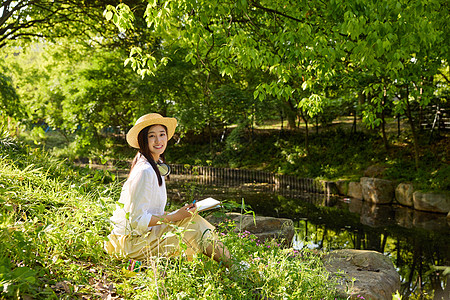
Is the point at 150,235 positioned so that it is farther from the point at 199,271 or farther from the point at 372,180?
the point at 372,180

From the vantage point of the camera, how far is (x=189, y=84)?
16875 mm

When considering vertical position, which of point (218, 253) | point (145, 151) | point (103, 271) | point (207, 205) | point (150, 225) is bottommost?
point (103, 271)

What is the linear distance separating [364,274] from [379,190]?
25.6ft

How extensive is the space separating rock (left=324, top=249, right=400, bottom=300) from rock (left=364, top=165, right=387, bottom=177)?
828 centimetres

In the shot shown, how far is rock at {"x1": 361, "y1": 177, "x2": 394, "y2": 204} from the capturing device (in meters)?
11.8

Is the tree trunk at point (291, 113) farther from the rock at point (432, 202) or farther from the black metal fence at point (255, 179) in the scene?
the rock at point (432, 202)

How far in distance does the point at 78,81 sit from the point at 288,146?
9.62 m

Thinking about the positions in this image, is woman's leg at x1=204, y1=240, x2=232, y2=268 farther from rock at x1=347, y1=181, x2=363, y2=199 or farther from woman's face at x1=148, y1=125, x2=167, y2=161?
rock at x1=347, y1=181, x2=363, y2=199

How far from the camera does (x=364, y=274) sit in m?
4.70

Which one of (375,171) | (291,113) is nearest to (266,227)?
(375,171)

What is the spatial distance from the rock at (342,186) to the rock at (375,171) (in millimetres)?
825

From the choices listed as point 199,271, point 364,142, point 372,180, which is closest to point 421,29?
point 199,271

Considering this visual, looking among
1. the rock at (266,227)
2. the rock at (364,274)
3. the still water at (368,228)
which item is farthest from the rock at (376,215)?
the rock at (364,274)

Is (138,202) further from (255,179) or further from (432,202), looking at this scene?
(255,179)
